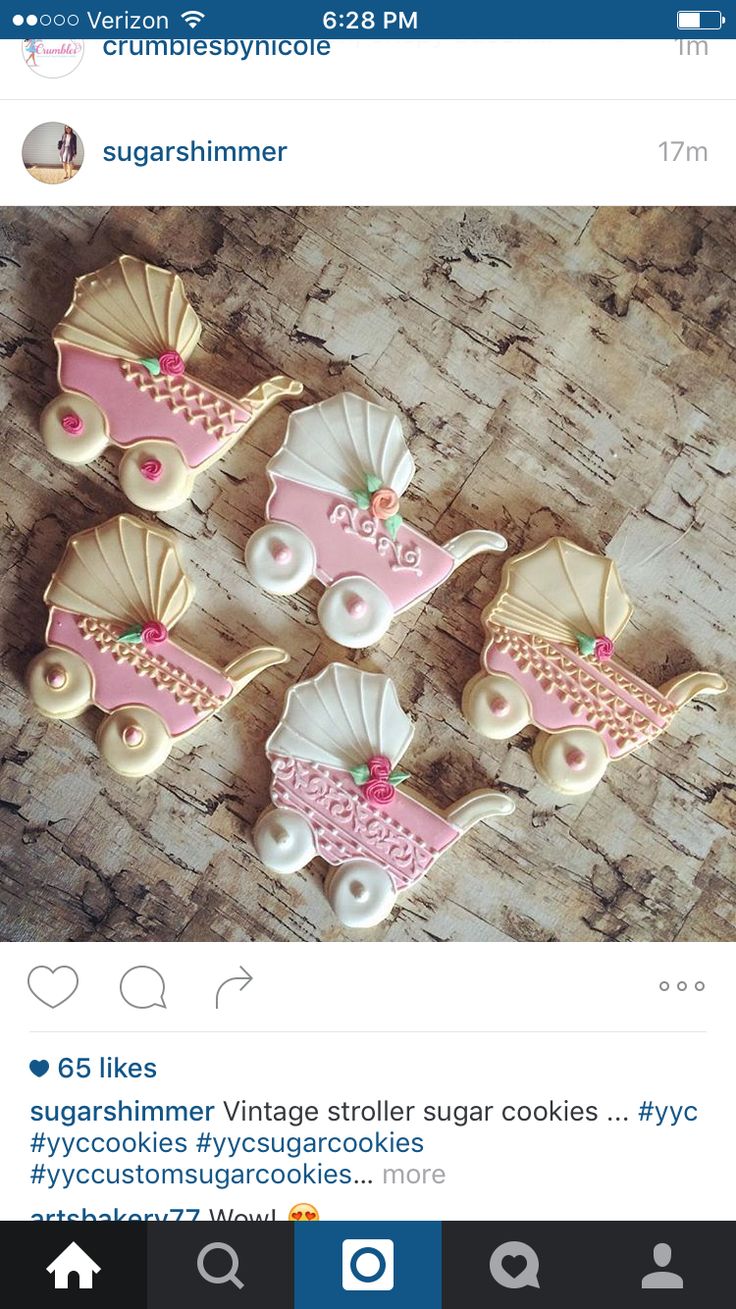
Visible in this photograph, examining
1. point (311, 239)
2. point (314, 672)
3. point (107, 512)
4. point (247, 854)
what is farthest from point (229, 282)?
point (247, 854)

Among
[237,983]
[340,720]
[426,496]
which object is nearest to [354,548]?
[426,496]

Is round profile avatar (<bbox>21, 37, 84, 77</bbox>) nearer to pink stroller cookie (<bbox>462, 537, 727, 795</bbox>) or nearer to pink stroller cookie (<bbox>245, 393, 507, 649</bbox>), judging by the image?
pink stroller cookie (<bbox>245, 393, 507, 649</bbox>)

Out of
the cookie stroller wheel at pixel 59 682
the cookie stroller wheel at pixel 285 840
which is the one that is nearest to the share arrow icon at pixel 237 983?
the cookie stroller wheel at pixel 285 840

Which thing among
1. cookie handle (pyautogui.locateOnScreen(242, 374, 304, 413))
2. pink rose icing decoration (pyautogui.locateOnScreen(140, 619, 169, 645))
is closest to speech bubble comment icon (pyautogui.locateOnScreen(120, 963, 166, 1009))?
pink rose icing decoration (pyautogui.locateOnScreen(140, 619, 169, 645))

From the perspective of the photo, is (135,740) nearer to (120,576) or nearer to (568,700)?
(120,576)

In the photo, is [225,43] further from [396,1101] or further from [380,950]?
[396,1101]
